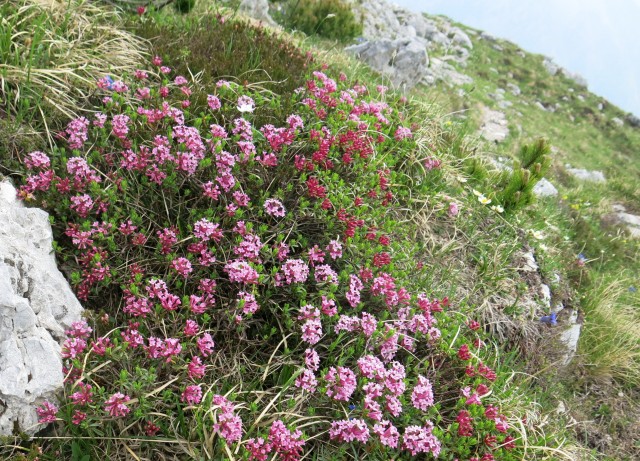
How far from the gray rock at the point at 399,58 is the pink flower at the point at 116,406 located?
341 inches

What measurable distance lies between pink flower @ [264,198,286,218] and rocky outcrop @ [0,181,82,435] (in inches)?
59.0

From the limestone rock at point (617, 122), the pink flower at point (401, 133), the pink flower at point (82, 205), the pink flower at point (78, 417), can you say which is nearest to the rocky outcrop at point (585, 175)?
the limestone rock at point (617, 122)

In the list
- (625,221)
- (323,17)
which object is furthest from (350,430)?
(625,221)

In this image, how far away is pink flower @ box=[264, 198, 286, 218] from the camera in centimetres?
393

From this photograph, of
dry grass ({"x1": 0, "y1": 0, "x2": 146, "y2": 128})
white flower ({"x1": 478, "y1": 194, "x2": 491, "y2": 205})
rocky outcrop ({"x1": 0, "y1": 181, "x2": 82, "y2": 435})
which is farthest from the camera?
white flower ({"x1": 478, "y1": 194, "x2": 491, "y2": 205})

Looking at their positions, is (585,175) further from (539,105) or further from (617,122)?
(617,122)

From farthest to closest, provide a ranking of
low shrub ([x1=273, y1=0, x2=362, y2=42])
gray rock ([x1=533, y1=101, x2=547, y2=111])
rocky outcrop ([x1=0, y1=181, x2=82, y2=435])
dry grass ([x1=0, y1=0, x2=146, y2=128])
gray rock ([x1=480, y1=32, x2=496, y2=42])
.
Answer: gray rock ([x1=480, y1=32, x2=496, y2=42])
gray rock ([x1=533, y1=101, x2=547, y2=111])
low shrub ([x1=273, y1=0, x2=362, y2=42])
dry grass ([x1=0, y1=0, x2=146, y2=128])
rocky outcrop ([x1=0, y1=181, x2=82, y2=435])

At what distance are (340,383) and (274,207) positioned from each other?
1471 mm

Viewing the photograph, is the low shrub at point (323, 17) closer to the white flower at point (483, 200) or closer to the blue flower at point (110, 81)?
the white flower at point (483, 200)

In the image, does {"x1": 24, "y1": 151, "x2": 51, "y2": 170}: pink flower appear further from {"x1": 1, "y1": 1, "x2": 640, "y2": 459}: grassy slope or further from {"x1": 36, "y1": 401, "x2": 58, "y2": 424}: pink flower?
{"x1": 1, "y1": 1, "x2": 640, "y2": 459}: grassy slope

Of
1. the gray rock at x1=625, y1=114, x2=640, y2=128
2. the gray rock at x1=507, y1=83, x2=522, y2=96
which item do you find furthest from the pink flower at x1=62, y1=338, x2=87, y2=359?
the gray rock at x1=625, y1=114, x2=640, y2=128

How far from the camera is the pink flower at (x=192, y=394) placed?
2.98 metres

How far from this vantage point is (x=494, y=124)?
63.1ft

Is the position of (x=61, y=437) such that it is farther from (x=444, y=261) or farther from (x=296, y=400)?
(x=444, y=261)
